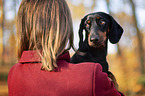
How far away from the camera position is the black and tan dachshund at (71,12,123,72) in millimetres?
2868

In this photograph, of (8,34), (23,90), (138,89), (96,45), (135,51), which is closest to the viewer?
(23,90)

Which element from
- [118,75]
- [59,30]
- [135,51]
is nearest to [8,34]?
[118,75]

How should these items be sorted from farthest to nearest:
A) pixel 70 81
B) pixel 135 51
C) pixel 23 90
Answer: pixel 135 51 < pixel 23 90 < pixel 70 81

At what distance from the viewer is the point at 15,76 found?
1532 millimetres

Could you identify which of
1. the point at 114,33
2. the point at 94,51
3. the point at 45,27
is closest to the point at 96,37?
the point at 94,51

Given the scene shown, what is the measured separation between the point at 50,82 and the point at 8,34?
17267 millimetres

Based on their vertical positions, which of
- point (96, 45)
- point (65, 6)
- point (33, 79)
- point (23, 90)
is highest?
point (65, 6)

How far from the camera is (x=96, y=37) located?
281 centimetres

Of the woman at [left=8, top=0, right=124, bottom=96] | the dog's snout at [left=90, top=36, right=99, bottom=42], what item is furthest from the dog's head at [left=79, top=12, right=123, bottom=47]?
the woman at [left=8, top=0, right=124, bottom=96]

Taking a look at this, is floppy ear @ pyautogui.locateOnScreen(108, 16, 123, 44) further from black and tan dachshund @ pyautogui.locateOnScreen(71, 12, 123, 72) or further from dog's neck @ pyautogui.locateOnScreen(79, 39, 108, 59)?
dog's neck @ pyautogui.locateOnScreen(79, 39, 108, 59)

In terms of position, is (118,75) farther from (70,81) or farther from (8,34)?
(8,34)

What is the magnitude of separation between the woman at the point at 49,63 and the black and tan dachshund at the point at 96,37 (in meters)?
1.10

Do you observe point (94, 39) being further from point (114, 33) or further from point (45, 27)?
point (45, 27)

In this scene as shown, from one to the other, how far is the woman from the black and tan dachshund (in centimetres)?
110
